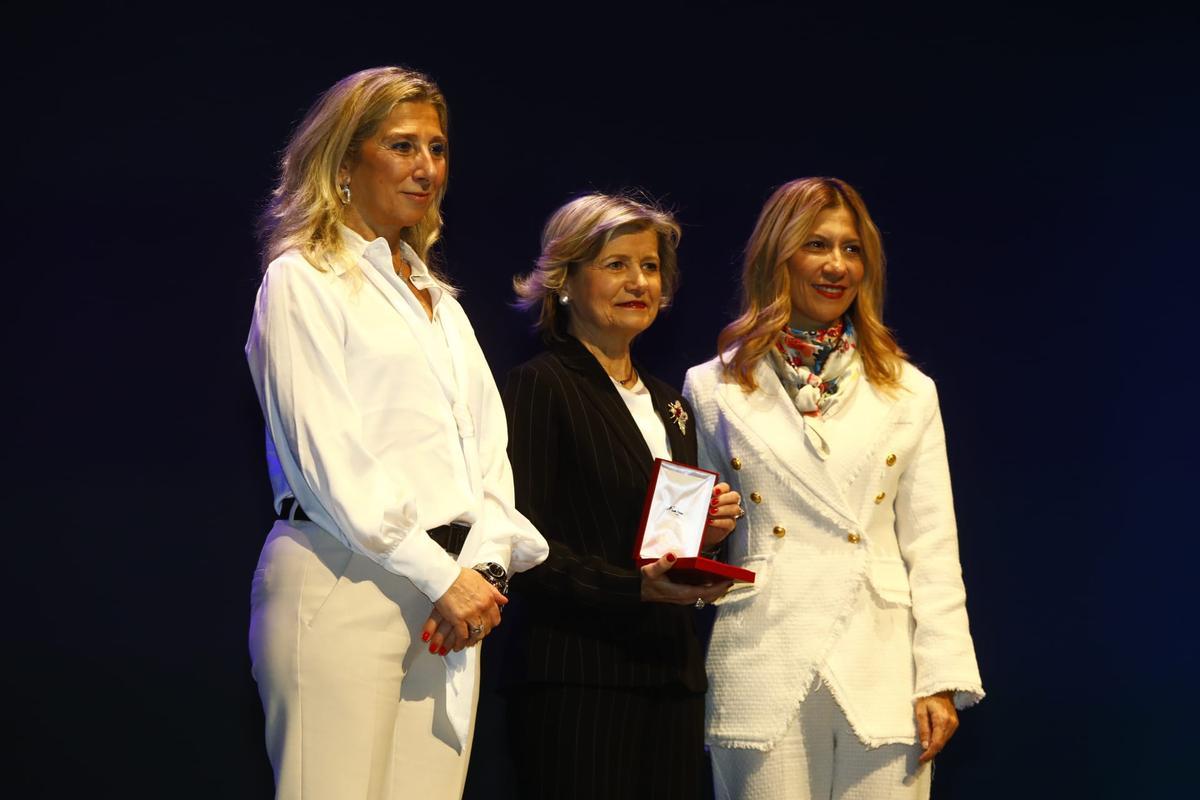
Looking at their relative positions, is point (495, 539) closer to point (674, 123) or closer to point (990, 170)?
point (674, 123)

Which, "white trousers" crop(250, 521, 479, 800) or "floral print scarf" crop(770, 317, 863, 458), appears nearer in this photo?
"white trousers" crop(250, 521, 479, 800)

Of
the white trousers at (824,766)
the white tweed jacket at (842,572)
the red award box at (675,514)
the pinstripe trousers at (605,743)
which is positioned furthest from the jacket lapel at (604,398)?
the white trousers at (824,766)

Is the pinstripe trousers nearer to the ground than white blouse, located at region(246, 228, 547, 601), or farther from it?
nearer to the ground

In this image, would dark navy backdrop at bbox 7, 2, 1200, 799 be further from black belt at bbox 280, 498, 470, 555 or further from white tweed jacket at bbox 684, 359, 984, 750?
black belt at bbox 280, 498, 470, 555

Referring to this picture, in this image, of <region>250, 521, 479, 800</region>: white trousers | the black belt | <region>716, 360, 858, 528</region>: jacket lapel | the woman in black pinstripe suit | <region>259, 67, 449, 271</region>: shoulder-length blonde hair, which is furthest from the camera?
<region>716, 360, 858, 528</region>: jacket lapel

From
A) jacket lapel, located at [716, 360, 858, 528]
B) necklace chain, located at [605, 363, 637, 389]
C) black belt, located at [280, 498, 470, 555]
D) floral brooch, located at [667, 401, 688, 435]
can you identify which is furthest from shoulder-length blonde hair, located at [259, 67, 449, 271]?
jacket lapel, located at [716, 360, 858, 528]

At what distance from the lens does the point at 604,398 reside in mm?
2816

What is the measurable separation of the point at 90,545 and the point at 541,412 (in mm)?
1124

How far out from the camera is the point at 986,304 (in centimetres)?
364

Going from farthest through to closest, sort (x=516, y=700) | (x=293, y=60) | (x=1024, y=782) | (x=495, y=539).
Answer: (x=1024, y=782) < (x=293, y=60) < (x=516, y=700) < (x=495, y=539)

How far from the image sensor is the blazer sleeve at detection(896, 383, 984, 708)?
276 centimetres

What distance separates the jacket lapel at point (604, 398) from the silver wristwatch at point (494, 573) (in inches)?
20.5

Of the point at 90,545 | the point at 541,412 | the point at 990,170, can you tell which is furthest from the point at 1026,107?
the point at 90,545

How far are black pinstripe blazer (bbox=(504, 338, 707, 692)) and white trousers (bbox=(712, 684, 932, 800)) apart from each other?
0.67ft
